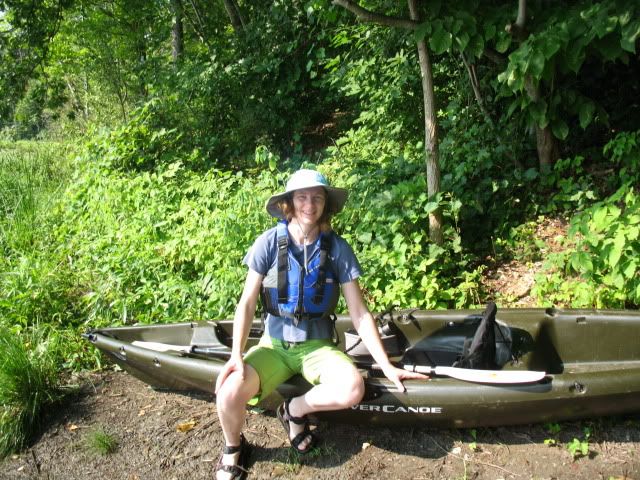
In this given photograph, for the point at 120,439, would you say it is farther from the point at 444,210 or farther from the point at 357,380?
the point at 444,210

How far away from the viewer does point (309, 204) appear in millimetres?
2746

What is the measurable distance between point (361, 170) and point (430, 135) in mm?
1574

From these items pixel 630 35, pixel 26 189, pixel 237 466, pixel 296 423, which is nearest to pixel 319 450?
pixel 296 423

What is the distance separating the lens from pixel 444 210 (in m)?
4.48

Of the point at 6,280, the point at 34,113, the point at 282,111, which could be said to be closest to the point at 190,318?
the point at 6,280

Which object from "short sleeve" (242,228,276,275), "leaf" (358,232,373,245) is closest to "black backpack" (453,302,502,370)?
"short sleeve" (242,228,276,275)

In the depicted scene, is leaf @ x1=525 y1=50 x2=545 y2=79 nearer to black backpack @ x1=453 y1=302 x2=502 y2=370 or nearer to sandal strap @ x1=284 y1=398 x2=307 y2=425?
black backpack @ x1=453 y1=302 x2=502 y2=370

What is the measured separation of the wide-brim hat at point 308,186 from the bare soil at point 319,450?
133 centimetres

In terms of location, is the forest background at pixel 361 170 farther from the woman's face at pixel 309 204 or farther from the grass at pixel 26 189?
the woman's face at pixel 309 204

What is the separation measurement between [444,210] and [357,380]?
7.55ft

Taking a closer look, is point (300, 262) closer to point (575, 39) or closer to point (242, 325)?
point (242, 325)

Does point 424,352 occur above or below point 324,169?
below

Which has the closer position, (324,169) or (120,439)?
(120,439)

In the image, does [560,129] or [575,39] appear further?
[560,129]
